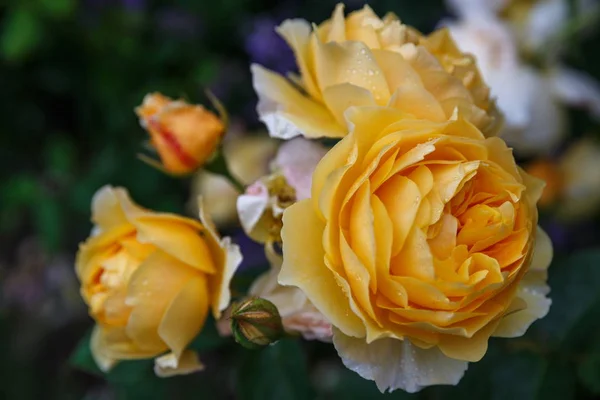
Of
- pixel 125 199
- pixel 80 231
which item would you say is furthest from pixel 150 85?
pixel 125 199

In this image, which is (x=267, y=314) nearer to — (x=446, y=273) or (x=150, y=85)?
(x=446, y=273)

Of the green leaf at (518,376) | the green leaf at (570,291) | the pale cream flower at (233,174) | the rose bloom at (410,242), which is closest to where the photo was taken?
the rose bloom at (410,242)

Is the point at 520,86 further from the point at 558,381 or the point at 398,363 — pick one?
the point at 398,363

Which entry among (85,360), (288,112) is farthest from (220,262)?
Result: (85,360)

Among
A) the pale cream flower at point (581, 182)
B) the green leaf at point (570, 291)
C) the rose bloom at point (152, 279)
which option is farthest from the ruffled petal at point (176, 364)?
the pale cream flower at point (581, 182)

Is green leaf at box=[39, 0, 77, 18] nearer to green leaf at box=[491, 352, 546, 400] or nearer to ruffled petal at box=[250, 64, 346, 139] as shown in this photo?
ruffled petal at box=[250, 64, 346, 139]

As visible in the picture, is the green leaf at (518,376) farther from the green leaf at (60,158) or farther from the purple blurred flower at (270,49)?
the green leaf at (60,158)
